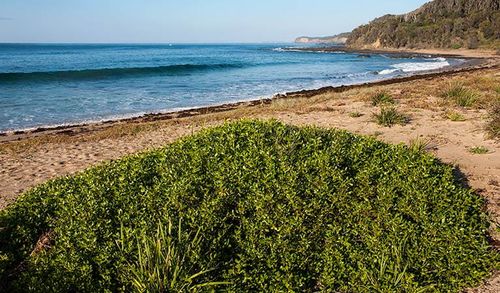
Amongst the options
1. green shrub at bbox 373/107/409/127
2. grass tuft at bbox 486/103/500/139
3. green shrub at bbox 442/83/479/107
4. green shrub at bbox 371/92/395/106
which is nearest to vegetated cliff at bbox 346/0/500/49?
green shrub at bbox 442/83/479/107

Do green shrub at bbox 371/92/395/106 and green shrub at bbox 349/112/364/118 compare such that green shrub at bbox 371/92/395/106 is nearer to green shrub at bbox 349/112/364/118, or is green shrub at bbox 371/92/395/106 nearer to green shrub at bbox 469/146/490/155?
green shrub at bbox 349/112/364/118

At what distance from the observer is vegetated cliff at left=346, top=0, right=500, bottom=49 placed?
80.3 m

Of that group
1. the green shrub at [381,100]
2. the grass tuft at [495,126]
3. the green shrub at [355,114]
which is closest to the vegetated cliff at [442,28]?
the green shrub at [381,100]

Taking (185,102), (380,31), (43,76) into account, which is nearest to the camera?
(185,102)

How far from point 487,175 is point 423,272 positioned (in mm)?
3859

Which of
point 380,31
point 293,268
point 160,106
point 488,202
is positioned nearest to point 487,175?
point 488,202

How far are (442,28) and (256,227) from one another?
3988 inches

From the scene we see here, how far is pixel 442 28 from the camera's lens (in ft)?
296

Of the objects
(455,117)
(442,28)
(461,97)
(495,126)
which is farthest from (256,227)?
(442,28)

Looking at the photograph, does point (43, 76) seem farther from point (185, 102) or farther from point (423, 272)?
point (423, 272)

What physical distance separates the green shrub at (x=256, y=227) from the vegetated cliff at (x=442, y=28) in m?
82.6

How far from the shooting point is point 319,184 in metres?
4.59

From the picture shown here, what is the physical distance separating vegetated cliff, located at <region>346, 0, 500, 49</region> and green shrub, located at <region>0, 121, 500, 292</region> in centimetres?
8257

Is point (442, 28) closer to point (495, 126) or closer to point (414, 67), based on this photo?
point (414, 67)
